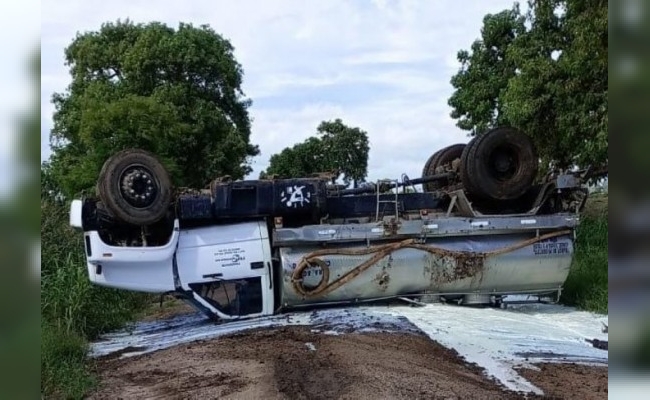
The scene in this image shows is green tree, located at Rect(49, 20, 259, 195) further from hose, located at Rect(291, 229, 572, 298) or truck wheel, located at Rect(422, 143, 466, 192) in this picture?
hose, located at Rect(291, 229, 572, 298)

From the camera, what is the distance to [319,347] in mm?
6410

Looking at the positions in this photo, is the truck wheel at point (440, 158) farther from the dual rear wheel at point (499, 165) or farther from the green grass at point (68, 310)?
the green grass at point (68, 310)

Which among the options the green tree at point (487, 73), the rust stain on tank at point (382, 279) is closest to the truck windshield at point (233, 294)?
the rust stain on tank at point (382, 279)

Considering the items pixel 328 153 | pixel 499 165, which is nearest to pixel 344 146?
pixel 328 153

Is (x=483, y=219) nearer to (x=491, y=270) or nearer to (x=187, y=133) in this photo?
(x=491, y=270)

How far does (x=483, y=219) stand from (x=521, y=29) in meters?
9.50

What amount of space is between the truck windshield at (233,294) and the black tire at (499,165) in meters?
2.78

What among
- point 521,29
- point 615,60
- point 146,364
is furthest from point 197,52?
point 615,60

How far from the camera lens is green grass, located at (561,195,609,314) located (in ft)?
30.4

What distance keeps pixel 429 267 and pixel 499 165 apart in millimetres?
1516

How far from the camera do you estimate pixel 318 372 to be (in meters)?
5.55

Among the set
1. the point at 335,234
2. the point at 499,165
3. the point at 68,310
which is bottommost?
the point at 68,310

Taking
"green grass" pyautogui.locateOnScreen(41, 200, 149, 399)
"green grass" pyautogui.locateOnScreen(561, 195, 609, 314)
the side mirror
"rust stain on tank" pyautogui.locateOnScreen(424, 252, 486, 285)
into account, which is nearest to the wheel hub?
the side mirror

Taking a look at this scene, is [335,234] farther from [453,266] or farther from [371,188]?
[453,266]
